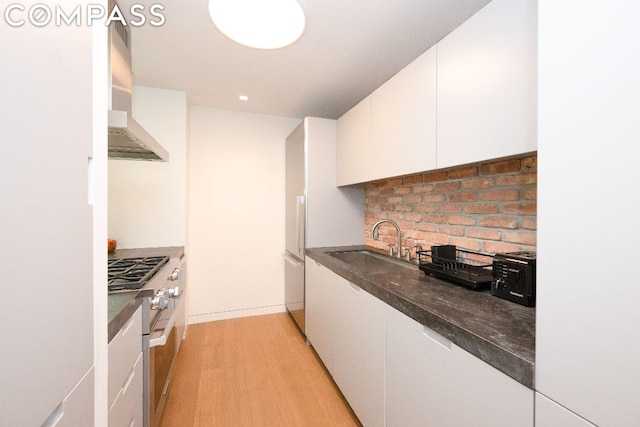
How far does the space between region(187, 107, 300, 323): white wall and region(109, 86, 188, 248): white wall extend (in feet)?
1.26

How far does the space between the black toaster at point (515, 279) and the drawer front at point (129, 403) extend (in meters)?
1.51

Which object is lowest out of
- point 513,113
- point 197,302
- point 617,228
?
point 197,302

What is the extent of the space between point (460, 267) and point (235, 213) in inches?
98.0

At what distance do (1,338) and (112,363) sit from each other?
0.62 meters

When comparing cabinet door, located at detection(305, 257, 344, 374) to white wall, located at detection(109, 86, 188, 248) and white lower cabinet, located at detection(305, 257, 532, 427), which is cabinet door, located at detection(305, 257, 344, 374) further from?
white wall, located at detection(109, 86, 188, 248)

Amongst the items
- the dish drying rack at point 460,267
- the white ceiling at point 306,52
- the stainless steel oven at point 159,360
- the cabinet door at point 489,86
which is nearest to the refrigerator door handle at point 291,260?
the stainless steel oven at point 159,360

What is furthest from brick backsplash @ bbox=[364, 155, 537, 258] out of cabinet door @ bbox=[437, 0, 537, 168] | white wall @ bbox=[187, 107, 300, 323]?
white wall @ bbox=[187, 107, 300, 323]

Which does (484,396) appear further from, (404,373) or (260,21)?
(260,21)

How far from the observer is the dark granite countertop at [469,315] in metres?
0.70

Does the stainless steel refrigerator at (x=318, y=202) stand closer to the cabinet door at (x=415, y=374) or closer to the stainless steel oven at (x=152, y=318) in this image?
the stainless steel oven at (x=152, y=318)

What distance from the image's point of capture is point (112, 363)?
2.92 feet

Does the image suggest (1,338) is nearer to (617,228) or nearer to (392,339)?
(617,228)

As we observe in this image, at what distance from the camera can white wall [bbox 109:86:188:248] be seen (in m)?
2.46

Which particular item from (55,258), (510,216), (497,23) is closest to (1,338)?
(55,258)
